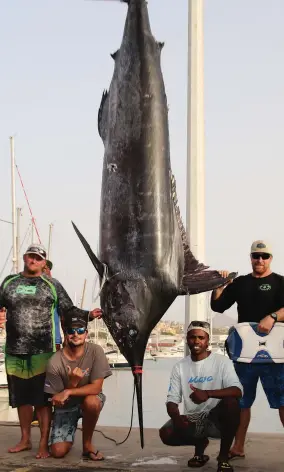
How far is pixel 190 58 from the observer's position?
5961 mm

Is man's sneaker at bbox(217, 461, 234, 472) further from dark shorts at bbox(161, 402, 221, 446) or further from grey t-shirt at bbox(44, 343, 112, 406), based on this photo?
grey t-shirt at bbox(44, 343, 112, 406)

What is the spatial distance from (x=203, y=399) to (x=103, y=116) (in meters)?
1.80

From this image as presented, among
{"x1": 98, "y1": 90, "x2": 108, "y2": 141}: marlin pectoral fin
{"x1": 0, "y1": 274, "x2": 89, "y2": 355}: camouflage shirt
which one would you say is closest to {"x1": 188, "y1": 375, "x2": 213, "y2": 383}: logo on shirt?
{"x1": 0, "y1": 274, "x2": 89, "y2": 355}: camouflage shirt

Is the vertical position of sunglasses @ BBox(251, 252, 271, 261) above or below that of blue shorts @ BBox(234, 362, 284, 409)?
above

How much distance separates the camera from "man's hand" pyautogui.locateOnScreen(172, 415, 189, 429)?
3855 mm

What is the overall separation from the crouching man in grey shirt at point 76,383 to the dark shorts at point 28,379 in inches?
6.2

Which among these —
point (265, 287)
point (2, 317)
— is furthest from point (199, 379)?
point (2, 317)

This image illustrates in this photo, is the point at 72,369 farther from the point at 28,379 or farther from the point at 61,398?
the point at 28,379

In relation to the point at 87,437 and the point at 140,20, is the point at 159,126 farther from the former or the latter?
the point at 87,437

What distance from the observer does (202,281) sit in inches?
161

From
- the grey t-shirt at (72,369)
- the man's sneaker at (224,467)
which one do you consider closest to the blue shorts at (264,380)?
the man's sneaker at (224,467)

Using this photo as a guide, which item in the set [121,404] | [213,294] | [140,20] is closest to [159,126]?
[140,20]

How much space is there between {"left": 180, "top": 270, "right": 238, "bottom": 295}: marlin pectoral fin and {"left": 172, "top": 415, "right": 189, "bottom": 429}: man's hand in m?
0.69

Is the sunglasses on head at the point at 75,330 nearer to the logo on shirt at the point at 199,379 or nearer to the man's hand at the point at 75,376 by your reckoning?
the man's hand at the point at 75,376
